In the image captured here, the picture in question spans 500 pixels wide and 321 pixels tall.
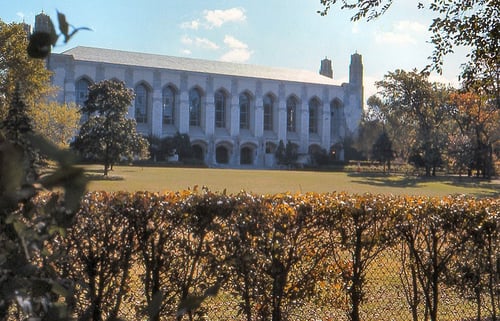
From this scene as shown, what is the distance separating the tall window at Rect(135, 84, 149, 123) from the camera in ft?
229

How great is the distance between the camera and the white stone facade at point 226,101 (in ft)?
218

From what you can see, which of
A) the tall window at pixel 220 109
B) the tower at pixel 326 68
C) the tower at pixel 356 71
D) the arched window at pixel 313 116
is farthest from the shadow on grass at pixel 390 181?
the tower at pixel 326 68

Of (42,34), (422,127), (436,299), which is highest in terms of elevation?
(422,127)

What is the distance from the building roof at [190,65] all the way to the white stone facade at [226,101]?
0.42 feet

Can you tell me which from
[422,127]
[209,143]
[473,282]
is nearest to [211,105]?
[209,143]

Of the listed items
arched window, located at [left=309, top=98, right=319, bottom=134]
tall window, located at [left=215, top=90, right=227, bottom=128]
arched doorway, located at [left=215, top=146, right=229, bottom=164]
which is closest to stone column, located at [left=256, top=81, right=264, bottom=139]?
tall window, located at [left=215, top=90, right=227, bottom=128]

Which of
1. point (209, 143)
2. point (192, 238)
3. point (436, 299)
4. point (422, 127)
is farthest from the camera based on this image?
point (209, 143)

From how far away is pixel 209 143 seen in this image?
7231cm

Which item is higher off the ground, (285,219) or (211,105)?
(211,105)

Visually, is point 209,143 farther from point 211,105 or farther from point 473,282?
point 473,282

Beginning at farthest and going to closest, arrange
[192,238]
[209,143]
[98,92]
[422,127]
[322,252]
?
[209,143]
[422,127]
[98,92]
[322,252]
[192,238]

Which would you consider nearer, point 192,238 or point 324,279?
point 192,238

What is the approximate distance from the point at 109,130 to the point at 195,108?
3754 cm

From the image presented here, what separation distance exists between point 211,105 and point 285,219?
69515mm
